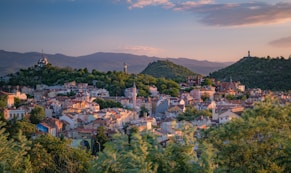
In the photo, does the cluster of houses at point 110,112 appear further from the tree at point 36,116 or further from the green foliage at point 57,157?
the green foliage at point 57,157

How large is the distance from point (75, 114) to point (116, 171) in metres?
25.8

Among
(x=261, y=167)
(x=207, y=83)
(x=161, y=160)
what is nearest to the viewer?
(x=161, y=160)

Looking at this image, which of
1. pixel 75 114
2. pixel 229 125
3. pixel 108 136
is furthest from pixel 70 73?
pixel 229 125

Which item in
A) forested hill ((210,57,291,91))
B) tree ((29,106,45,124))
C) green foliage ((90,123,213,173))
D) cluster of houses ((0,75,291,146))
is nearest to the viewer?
green foliage ((90,123,213,173))

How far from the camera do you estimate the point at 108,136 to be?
2362cm

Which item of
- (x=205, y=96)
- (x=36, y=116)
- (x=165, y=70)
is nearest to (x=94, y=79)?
(x=205, y=96)

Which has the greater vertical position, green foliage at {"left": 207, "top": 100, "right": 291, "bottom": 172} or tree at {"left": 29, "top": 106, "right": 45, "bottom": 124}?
green foliage at {"left": 207, "top": 100, "right": 291, "bottom": 172}

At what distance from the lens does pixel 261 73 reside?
7025 cm

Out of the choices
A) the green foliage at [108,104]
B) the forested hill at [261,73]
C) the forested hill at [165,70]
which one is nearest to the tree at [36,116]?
the green foliage at [108,104]

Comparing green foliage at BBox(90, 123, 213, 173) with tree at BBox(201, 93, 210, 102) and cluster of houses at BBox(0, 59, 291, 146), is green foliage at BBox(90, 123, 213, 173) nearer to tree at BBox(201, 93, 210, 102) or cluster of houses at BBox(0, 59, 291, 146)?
cluster of houses at BBox(0, 59, 291, 146)

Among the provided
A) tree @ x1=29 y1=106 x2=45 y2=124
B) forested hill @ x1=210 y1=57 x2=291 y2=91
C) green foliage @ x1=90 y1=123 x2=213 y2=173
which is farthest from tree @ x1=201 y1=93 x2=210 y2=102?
green foliage @ x1=90 y1=123 x2=213 y2=173

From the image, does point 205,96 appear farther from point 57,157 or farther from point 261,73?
point 57,157

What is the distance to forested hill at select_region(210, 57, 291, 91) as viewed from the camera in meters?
61.3

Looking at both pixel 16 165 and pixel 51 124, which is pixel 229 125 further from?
pixel 51 124
